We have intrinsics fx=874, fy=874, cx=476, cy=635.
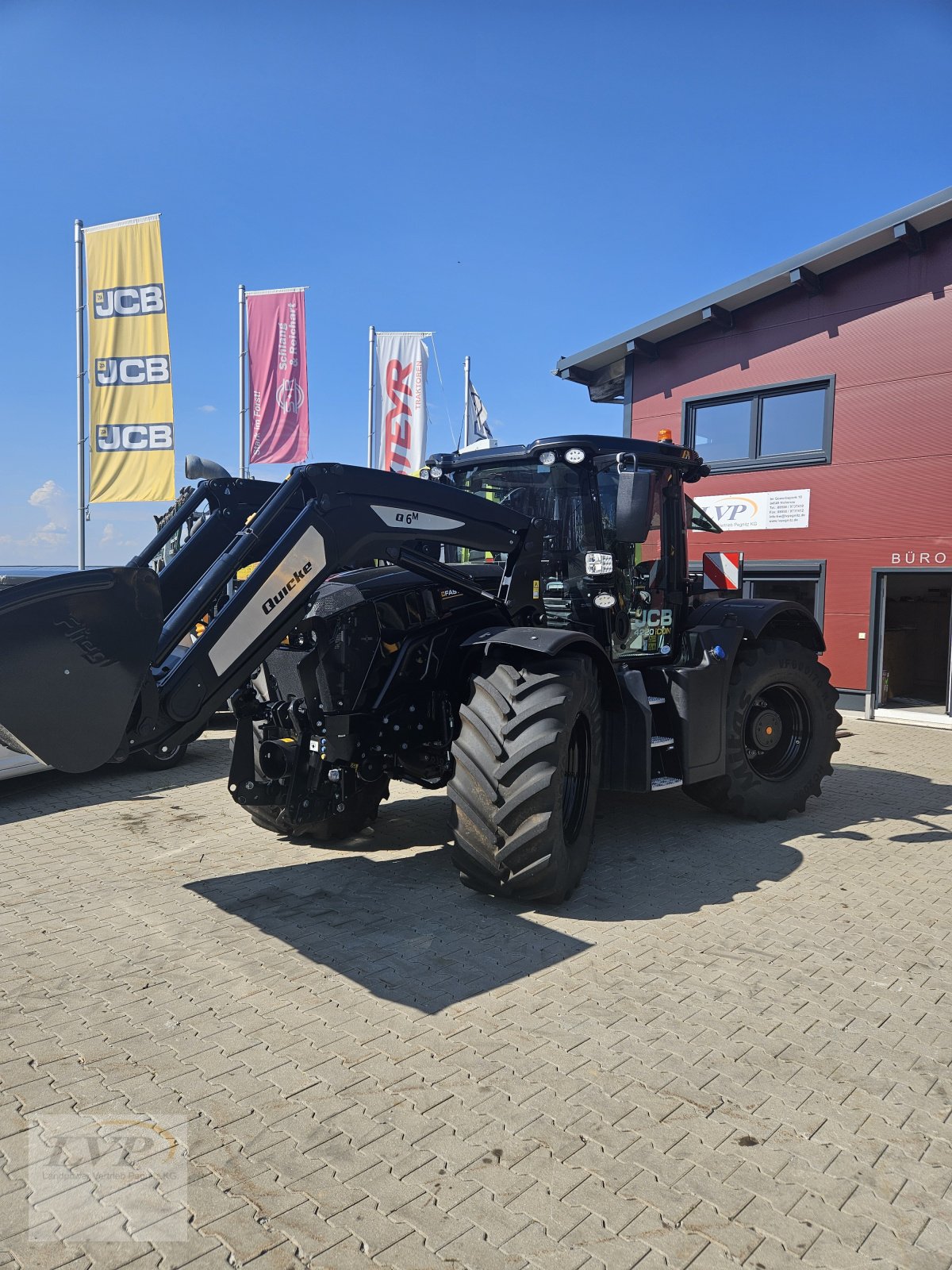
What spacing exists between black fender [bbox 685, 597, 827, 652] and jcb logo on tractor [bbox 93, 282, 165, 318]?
10307 millimetres

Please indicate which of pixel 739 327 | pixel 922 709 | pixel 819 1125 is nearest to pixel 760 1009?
pixel 819 1125

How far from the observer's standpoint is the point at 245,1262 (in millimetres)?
2209

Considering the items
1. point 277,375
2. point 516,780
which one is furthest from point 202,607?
point 277,375

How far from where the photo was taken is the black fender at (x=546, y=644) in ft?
15.2

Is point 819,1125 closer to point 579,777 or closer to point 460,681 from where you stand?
point 579,777

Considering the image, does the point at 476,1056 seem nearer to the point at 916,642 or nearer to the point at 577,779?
the point at 577,779

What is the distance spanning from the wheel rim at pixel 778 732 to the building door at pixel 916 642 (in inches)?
264

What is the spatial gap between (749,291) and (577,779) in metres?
9.83

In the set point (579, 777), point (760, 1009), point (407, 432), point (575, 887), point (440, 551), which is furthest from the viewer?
point (407, 432)

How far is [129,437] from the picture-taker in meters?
13.3

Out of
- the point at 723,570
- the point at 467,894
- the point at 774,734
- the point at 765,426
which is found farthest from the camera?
the point at 765,426

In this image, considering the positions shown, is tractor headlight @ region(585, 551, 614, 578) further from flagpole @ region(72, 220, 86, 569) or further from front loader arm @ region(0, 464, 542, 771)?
flagpole @ region(72, 220, 86, 569)

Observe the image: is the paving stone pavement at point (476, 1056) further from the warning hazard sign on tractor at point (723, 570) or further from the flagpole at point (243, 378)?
the flagpole at point (243, 378)

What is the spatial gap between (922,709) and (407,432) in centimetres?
1103
